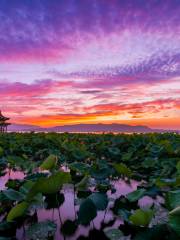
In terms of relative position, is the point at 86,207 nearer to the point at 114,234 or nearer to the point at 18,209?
the point at 114,234

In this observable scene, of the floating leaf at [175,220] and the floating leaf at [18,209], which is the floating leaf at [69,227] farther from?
the floating leaf at [175,220]

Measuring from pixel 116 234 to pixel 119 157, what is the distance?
4.62 metres

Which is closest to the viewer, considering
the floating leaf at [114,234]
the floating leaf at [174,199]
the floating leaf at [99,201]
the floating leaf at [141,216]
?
the floating leaf at [174,199]

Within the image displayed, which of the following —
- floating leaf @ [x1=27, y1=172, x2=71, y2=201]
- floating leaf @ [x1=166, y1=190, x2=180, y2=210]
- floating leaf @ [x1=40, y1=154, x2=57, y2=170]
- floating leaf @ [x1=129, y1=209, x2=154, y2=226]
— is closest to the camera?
floating leaf @ [x1=166, y1=190, x2=180, y2=210]

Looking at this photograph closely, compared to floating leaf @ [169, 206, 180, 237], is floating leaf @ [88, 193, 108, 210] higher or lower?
lower

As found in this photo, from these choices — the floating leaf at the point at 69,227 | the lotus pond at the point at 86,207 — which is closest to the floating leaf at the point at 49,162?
the lotus pond at the point at 86,207

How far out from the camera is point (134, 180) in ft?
19.8

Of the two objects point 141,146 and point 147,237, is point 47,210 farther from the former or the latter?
point 141,146

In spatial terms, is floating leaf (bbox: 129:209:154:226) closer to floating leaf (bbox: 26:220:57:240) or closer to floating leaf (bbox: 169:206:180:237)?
floating leaf (bbox: 169:206:180:237)

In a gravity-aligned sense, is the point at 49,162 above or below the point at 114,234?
above

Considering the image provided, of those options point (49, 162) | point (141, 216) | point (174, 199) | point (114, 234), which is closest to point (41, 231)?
point (114, 234)

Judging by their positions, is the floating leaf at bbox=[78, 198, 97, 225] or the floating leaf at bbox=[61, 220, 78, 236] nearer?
the floating leaf at bbox=[78, 198, 97, 225]

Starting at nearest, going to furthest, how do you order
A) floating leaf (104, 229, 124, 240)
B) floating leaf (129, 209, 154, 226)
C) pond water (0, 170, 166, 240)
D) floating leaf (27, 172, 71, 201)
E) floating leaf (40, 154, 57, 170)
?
floating leaf (129, 209, 154, 226) → floating leaf (27, 172, 71, 201) → floating leaf (104, 229, 124, 240) → pond water (0, 170, 166, 240) → floating leaf (40, 154, 57, 170)

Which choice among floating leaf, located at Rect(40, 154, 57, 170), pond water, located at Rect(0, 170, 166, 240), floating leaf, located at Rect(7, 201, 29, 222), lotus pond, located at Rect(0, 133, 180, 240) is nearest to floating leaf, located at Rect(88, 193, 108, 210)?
lotus pond, located at Rect(0, 133, 180, 240)
